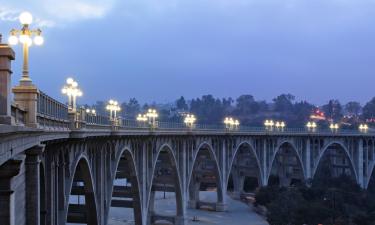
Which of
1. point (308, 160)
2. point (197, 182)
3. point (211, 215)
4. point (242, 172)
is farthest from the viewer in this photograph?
point (308, 160)

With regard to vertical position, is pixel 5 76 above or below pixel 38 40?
below

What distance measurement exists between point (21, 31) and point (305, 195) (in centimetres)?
5804

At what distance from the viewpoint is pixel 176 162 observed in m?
48.8

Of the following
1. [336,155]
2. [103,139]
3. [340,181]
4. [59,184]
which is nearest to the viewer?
[59,184]

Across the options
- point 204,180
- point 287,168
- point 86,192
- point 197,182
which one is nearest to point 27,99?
point 86,192

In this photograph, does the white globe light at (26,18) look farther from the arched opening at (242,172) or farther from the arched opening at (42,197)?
the arched opening at (242,172)

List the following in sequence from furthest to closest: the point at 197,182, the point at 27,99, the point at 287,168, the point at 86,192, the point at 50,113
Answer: the point at 287,168, the point at 197,182, the point at 86,192, the point at 50,113, the point at 27,99

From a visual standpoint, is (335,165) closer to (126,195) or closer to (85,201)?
(126,195)

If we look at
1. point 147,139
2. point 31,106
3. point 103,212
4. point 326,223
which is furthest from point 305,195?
point 31,106

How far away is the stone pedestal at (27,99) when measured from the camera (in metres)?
13.8

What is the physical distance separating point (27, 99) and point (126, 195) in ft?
114

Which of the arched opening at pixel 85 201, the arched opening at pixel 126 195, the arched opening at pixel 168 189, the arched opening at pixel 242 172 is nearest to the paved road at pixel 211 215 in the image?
the arched opening at pixel 126 195

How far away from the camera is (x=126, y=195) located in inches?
1884

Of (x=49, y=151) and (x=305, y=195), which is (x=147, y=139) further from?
(x=305, y=195)
